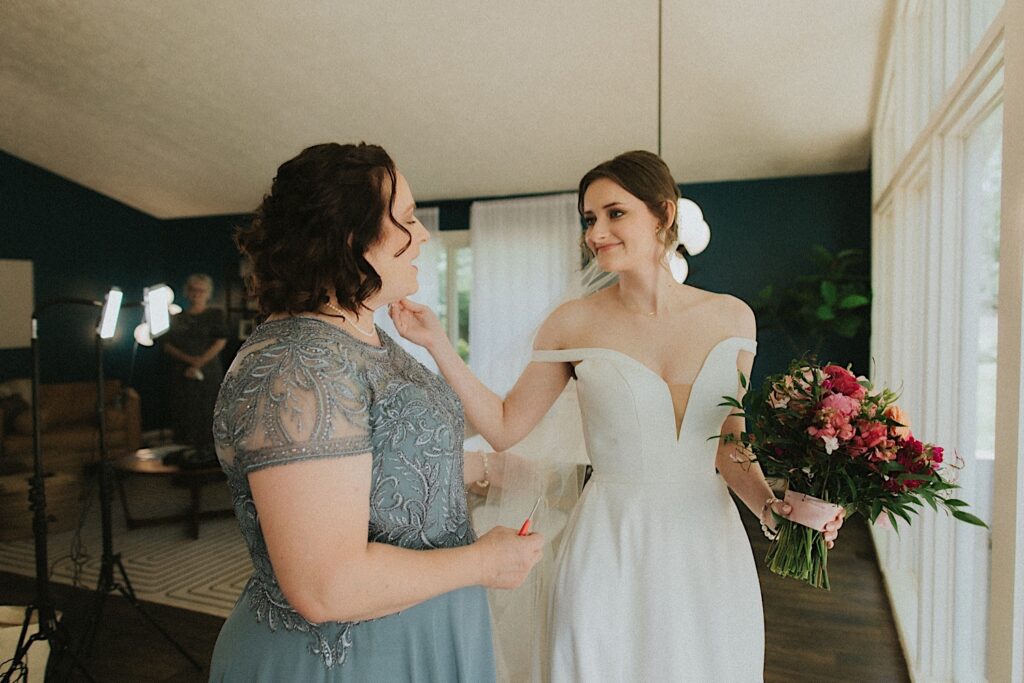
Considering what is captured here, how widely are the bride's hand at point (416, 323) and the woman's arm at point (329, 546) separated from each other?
2.27ft

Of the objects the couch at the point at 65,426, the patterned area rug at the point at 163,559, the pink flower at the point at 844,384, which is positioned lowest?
the patterned area rug at the point at 163,559

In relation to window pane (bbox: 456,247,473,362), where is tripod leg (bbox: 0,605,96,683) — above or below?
below

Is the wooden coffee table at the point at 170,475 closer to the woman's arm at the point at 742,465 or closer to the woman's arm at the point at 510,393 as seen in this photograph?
the woman's arm at the point at 510,393

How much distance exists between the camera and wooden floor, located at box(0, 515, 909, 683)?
2.97 m

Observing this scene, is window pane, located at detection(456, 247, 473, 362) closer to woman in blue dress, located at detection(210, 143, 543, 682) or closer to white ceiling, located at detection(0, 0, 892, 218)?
white ceiling, located at detection(0, 0, 892, 218)

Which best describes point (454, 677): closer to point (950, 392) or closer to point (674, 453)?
point (674, 453)

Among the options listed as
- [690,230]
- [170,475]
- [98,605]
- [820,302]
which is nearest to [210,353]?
[170,475]

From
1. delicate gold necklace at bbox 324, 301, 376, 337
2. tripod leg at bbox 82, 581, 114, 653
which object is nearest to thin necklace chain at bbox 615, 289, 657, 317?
delicate gold necklace at bbox 324, 301, 376, 337

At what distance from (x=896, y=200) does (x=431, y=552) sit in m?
3.63

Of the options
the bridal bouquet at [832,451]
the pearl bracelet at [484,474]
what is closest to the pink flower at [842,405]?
the bridal bouquet at [832,451]

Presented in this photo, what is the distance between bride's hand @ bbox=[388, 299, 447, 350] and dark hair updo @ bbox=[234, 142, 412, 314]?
54 cm

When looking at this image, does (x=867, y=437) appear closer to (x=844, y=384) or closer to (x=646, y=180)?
(x=844, y=384)

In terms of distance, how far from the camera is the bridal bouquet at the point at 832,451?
128cm

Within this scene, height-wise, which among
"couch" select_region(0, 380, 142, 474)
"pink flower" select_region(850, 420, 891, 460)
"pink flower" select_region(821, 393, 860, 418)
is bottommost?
"couch" select_region(0, 380, 142, 474)
